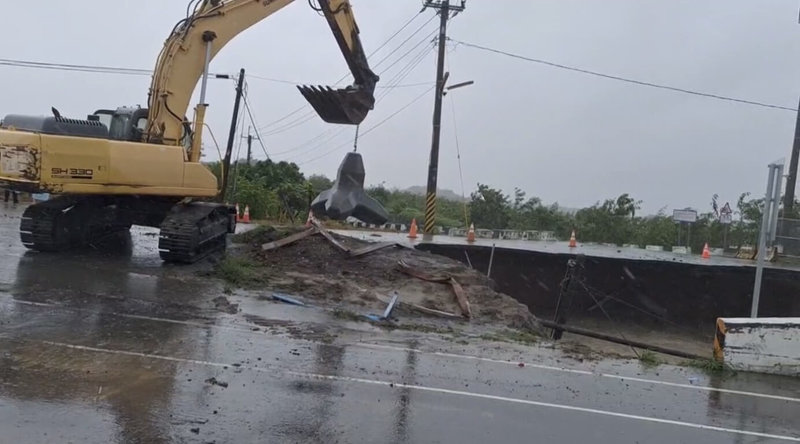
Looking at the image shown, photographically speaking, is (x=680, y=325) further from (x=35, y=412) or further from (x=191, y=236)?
(x=35, y=412)

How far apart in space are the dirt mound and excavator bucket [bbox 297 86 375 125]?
8.88ft

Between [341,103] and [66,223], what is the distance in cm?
590

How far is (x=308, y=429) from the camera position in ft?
18.0

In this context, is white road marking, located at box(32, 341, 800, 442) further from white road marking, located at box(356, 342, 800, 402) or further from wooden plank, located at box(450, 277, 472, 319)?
wooden plank, located at box(450, 277, 472, 319)

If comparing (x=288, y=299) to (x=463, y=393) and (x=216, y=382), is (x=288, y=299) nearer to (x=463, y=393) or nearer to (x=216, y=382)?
(x=216, y=382)

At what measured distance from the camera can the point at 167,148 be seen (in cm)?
1285

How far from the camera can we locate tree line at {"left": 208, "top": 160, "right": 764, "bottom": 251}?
34625 millimetres

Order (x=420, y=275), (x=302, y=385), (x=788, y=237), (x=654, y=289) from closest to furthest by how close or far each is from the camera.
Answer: (x=302, y=385) → (x=420, y=275) → (x=654, y=289) → (x=788, y=237)

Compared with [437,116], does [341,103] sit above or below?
below

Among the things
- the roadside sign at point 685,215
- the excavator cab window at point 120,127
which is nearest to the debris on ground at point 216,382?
the excavator cab window at point 120,127

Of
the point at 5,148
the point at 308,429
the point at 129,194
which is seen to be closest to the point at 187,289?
the point at 129,194

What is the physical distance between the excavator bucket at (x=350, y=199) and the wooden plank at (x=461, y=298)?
2.46m

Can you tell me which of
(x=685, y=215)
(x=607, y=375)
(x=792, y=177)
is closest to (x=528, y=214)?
(x=685, y=215)

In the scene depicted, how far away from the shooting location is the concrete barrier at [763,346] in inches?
352
